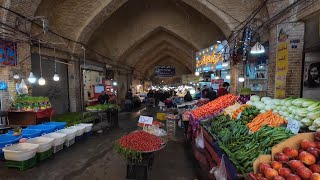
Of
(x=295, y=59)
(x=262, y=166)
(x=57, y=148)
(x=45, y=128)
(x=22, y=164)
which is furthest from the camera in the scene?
(x=295, y=59)

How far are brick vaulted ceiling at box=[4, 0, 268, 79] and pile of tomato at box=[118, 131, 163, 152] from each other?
7.09 metres

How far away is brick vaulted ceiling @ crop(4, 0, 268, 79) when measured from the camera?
34.1 ft

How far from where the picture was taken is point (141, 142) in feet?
13.8

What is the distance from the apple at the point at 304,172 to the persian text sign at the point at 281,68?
5.58 metres

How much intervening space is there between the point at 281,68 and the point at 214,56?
15.2ft

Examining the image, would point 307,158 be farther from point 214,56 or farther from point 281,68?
point 214,56

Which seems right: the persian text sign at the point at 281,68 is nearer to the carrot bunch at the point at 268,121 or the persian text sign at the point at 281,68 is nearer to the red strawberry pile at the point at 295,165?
the carrot bunch at the point at 268,121

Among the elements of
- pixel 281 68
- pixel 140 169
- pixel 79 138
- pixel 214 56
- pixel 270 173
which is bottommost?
pixel 79 138

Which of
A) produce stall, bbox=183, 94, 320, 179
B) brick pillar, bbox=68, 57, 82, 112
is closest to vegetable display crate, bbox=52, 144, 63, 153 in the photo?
produce stall, bbox=183, 94, 320, 179

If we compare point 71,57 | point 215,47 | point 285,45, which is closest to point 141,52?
point 71,57

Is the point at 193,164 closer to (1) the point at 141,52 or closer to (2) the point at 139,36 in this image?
(2) the point at 139,36

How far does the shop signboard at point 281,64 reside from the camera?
Answer: 22.6 feet

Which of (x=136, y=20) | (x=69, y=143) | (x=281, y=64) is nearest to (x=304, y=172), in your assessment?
(x=281, y=64)

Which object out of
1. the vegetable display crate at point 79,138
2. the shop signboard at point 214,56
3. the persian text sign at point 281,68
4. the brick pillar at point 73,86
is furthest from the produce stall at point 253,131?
the brick pillar at point 73,86
